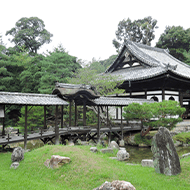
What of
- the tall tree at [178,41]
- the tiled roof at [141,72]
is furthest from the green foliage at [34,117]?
the tall tree at [178,41]

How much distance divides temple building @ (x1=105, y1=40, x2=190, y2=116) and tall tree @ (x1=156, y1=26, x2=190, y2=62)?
18.2 metres

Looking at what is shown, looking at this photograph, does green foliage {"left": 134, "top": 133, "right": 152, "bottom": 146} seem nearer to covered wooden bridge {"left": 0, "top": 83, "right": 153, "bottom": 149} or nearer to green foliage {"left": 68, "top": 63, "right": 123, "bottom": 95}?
covered wooden bridge {"left": 0, "top": 83, "right": 153, "bottom": 149}

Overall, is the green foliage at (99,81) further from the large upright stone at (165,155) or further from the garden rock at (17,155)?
the large upright stone at (165,155)

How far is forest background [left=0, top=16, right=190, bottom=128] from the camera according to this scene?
948 inches

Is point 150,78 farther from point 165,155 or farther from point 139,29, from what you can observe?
point 139,29

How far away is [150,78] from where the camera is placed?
64.3 ft

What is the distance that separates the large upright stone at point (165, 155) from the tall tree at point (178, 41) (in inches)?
1427

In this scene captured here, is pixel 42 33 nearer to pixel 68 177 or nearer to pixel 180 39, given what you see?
pixel 180 39

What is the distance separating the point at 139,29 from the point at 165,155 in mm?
47141

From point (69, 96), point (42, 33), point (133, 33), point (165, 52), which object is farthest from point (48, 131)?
point (133, 33)

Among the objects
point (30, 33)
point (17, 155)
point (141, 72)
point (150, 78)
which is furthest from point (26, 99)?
point (30, 33)

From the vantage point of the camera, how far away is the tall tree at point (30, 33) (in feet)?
144

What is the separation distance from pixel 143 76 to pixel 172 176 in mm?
14660

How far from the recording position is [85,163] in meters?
7.89
